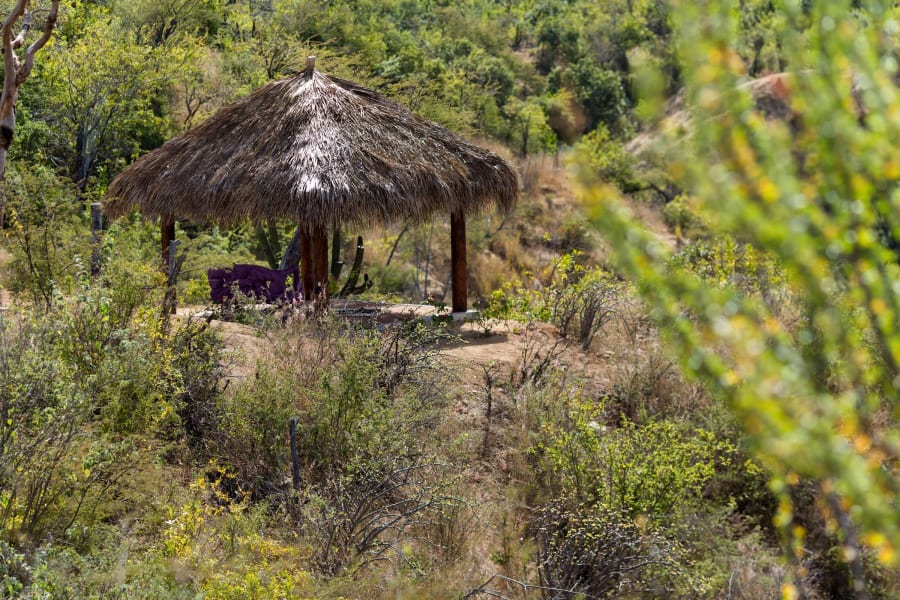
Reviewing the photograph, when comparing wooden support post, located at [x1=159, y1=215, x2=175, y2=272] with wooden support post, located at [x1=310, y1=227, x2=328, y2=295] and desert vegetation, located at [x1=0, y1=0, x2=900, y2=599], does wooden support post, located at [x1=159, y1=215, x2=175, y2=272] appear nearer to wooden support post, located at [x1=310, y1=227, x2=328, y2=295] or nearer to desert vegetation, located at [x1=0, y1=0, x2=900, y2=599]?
desert vegetation, located at [x1=0, y1=0, x2=900, y2=599]

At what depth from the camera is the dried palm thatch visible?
862cm

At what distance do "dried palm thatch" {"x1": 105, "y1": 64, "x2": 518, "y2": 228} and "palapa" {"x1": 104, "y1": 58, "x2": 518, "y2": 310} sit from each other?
0.01 m

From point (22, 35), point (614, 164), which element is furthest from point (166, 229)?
point (614, 164)

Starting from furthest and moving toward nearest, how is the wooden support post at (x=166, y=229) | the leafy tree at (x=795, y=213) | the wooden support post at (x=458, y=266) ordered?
the wooden support post at (x=458, y=266) < the wooden support post at (x=166, y=229) < the leafy tree at (x=795, y=213)

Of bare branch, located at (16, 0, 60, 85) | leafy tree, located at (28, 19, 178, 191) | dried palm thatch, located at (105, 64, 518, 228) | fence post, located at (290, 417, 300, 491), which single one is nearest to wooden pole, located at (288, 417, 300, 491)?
fence post, located at (290, 417, 300, 491)

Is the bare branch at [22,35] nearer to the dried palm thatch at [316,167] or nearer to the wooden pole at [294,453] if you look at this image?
the dried palm thatch at [316,167]

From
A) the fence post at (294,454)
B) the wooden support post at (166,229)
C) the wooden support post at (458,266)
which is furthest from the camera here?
the wooden support post at (458,266)

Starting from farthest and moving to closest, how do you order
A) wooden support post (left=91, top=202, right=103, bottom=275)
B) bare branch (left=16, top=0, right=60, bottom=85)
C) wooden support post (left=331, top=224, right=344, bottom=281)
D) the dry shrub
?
1. the dry shrub
2. wooden support post (left=331, top=224, right=344, bottom=281)
3. wooden support post (left=91, top=202, right=103, bottom=275)
4. bare branch (left=16, top=0, right=60, bottom=85)

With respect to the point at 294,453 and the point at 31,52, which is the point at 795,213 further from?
the point at 31,52

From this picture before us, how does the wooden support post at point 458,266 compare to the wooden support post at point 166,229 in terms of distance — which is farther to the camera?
the wooden support post at point 458,266

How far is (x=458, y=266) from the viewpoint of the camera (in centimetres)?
1024

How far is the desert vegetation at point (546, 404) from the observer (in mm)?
1882

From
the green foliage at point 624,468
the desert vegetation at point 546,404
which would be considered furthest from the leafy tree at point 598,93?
the green foliage at point 624,468

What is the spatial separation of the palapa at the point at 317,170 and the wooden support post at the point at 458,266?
13 mm
